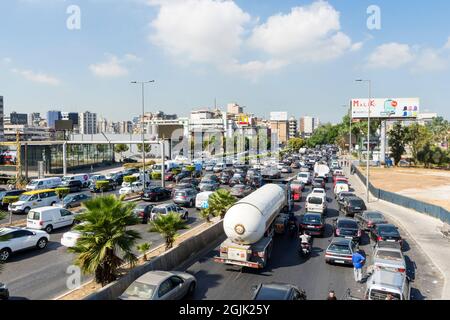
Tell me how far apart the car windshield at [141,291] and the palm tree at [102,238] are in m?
1.48

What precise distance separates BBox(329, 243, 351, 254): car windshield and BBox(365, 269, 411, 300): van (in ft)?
11.9

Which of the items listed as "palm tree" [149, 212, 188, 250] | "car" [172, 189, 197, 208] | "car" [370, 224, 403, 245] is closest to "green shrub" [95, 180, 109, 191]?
"car" [172, 189, 197, 208]

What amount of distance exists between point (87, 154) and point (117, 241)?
6258cm

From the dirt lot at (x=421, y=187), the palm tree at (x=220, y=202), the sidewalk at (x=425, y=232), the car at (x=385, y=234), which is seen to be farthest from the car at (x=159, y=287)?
the dirt lot at (x=421, y=187)

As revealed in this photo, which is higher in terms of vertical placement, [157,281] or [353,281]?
[157,281]

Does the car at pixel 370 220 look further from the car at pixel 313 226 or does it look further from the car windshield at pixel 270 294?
the car windshield at pixel 270 294

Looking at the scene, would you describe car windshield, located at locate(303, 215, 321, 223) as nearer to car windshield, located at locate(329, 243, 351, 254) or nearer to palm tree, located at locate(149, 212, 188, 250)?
car windshield, located at locate(329, 243, 351, 254)

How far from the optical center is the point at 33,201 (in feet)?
96.0

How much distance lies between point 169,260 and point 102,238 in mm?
4392

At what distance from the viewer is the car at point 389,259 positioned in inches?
609
